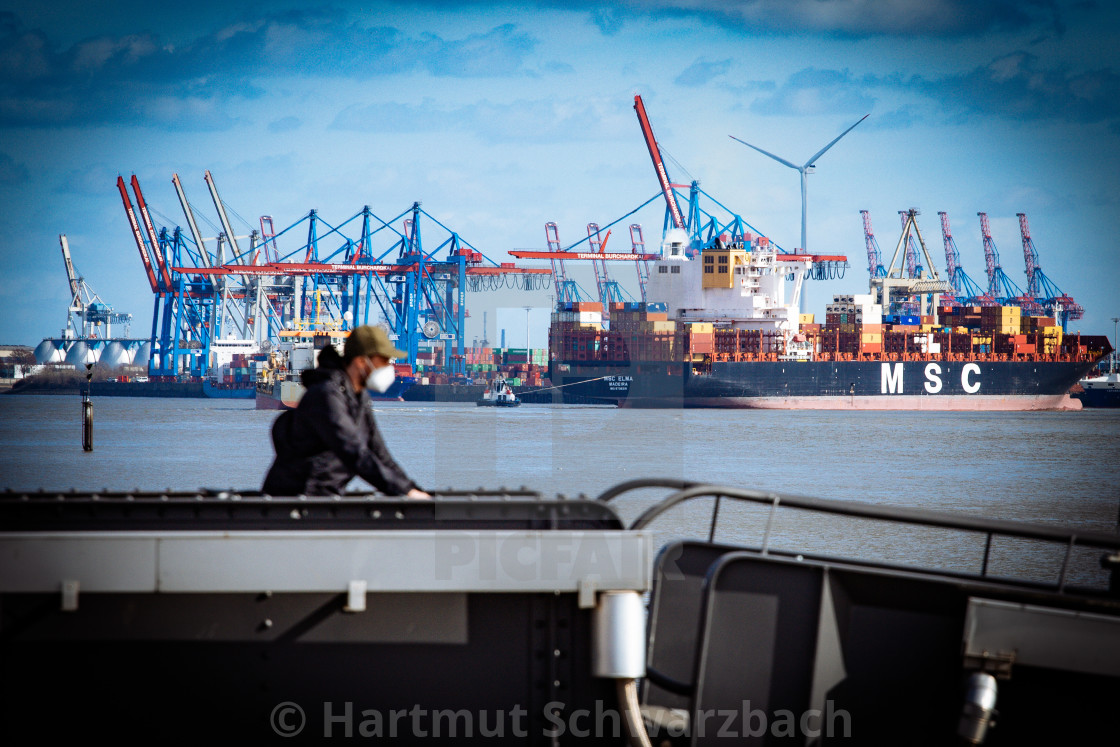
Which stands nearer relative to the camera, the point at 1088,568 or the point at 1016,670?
the point at 1016,670

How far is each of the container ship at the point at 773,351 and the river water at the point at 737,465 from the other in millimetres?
13626

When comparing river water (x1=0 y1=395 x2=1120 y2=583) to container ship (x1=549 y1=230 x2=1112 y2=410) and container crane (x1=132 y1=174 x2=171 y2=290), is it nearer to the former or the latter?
container ship (x1=549 y1=230 x2=1112 y2=410)

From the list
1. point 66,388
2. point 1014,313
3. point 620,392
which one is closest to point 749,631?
point 620,392

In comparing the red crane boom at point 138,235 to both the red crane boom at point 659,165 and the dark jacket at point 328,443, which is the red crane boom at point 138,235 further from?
the dark jacket at point 328,443

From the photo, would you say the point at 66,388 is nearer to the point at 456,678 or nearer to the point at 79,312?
the point at 79,312

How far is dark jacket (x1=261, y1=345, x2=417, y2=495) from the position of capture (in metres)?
4.52

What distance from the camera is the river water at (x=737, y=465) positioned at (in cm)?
1580

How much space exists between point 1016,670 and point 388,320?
304 feet

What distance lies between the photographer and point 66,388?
131 m

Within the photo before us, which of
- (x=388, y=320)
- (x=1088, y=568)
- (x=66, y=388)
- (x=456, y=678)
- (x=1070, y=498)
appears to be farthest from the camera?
(x=66, y=388)

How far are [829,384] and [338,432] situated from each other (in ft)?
232

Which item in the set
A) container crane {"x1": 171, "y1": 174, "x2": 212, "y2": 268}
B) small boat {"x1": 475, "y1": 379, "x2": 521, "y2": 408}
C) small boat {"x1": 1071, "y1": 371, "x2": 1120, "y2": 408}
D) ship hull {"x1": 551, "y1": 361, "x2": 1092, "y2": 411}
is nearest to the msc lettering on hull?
ship hull {"x1": 551, "y1": 361, "x2": 1092, "y2": 411}

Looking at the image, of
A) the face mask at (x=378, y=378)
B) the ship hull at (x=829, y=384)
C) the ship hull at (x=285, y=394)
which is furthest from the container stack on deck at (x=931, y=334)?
the face mask at (x=378, y=378)

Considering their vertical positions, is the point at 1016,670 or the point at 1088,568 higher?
the point at 1016,670
